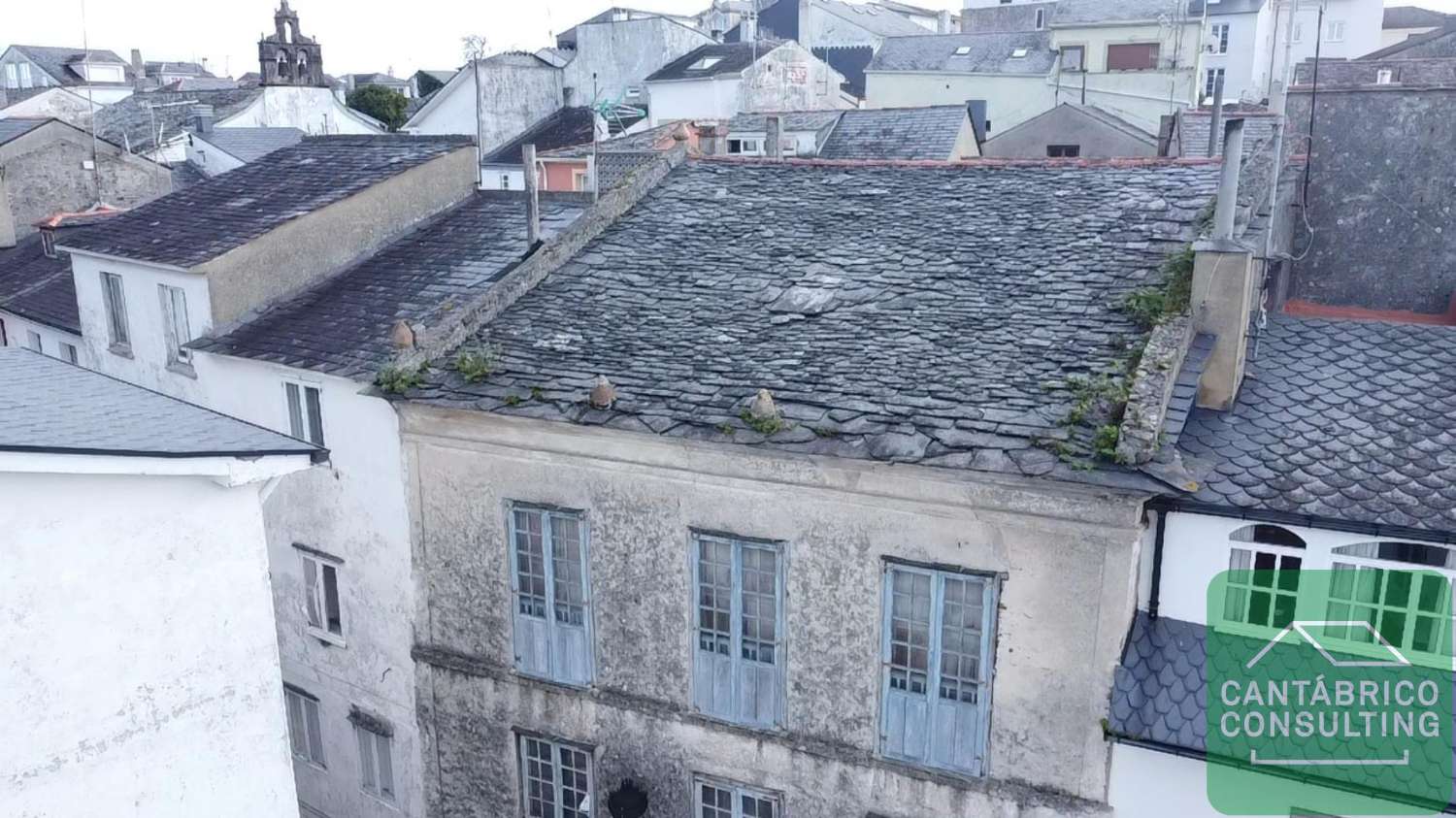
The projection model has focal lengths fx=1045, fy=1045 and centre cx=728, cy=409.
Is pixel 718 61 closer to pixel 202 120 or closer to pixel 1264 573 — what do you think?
pixel 202 120

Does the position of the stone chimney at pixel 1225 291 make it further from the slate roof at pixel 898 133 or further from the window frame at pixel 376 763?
the slate roof at pixel 898 133

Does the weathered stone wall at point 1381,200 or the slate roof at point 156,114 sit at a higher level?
the slate roof at point 156,114

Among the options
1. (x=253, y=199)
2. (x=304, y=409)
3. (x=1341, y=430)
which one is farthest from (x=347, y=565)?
(x=1341, y=430)

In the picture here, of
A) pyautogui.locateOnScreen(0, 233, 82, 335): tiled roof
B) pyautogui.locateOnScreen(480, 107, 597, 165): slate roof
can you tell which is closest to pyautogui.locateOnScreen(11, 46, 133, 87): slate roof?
pyautogui.locateOnScreen(480, 107, 597, 165): slate roof

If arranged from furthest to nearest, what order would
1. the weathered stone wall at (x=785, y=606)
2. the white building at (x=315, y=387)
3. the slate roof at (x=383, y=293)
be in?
1. the slate roof at (x=383, y=293)
2. the white building at (x=315, y=387)
3. the weathered stone wall at (x=785, y=606)

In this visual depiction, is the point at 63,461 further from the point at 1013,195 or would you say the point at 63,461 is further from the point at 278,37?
the point at 278,37

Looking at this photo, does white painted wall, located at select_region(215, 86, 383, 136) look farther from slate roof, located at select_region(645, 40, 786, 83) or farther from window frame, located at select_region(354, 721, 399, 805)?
window frame, located at select_region(354, 721, 399, 805)

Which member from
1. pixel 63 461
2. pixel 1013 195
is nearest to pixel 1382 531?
pixel 1013 195

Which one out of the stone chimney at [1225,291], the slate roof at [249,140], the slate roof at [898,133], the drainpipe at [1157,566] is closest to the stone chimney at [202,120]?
the slate roof at [249,140]
